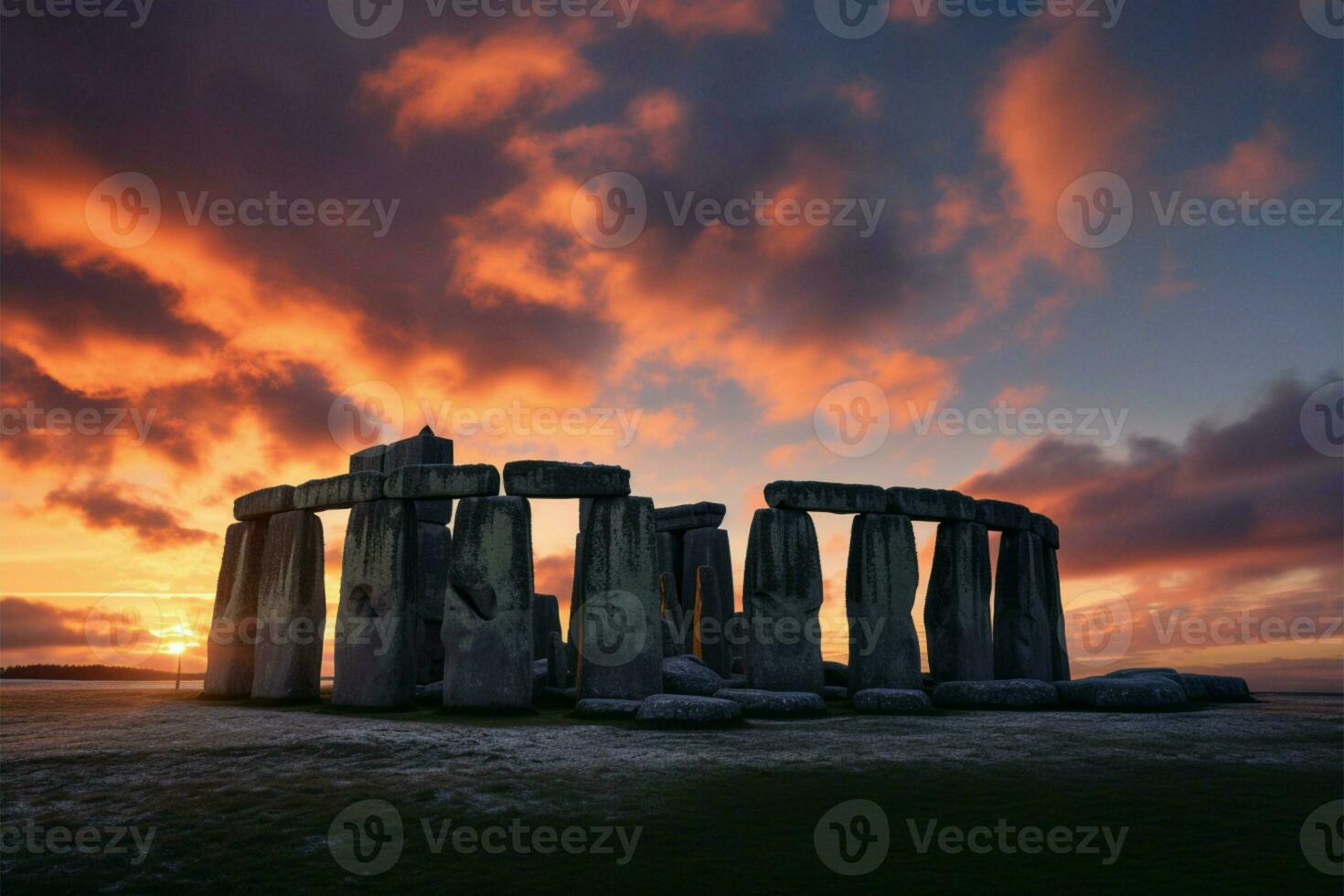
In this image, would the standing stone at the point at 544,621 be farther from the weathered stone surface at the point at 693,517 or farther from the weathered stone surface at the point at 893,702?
the weathered stone surface at the point at 893,702

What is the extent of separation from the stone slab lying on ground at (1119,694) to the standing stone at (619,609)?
562 centimetres

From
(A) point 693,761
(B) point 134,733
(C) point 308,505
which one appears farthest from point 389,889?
(C) point 308,505

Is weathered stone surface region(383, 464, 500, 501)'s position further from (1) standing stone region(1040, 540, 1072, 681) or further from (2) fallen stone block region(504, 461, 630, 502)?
(1) standing stone region(1040, 540, 1072, 681)

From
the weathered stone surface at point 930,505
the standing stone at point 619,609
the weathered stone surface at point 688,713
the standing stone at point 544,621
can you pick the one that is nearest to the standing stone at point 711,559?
the standing stone at point 544,621

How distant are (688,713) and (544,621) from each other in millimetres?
7499

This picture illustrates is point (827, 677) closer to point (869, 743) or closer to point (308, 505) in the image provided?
point (869, 743)

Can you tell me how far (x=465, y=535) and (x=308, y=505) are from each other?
3343mm

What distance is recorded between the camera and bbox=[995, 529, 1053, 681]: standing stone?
55.1 feet

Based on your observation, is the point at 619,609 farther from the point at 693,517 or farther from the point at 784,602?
the point at 693,517

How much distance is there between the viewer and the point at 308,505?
14.4m

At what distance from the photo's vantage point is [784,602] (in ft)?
45.5

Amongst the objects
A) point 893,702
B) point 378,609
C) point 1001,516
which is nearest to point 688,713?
point 893,702

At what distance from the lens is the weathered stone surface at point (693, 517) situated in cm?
2069

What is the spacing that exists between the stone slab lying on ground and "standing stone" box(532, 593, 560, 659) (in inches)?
329
